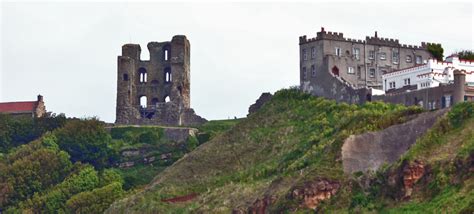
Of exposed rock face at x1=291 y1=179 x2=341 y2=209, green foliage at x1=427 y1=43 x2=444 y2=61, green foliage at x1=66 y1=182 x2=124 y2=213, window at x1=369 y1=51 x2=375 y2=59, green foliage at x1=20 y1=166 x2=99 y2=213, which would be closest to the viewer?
exposed rock face at x1=291 y1=179 x2=341 y2=209

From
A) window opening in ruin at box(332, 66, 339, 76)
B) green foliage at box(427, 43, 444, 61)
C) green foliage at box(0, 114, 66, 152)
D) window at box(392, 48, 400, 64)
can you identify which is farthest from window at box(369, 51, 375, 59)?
green foliage at box(0, 114, 66, 152)

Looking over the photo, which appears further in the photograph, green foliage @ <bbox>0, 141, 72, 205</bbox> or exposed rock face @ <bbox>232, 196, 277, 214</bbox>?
green foliage @ <bbox>0, 141, 72, 205</bbox>

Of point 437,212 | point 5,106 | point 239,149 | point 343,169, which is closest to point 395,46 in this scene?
point 239,149

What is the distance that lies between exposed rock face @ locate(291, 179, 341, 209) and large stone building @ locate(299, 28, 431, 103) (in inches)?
841

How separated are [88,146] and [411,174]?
2364 inches

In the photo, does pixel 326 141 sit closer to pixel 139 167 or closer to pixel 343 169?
pixel 343 169

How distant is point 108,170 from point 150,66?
72.3 ft

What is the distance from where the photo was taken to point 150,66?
143m

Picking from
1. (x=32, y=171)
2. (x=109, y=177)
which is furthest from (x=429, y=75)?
(x=32, y=171)

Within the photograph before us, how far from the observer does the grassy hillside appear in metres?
81.9

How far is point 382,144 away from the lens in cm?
8156

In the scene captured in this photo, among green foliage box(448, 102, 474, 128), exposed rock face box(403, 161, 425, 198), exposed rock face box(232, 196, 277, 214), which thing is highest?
green foliage box(448, 102, 474, 128)

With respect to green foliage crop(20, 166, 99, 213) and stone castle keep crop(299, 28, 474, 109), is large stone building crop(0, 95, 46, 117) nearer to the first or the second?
green foliage crop(20, 166, 99, 213)

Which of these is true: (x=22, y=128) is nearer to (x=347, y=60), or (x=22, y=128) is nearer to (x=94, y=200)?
(x=94, y=200)
